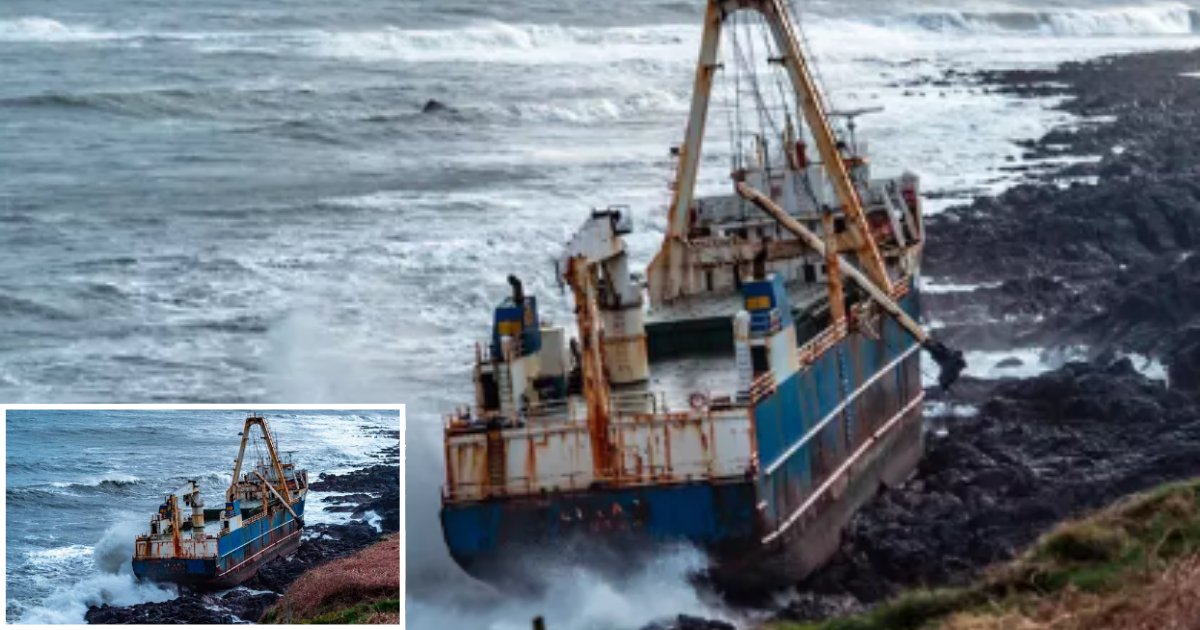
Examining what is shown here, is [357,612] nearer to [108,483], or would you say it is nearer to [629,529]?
[108,483]

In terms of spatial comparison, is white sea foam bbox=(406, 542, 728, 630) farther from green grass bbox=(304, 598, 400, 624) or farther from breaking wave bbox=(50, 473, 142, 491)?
breaking wave bbox=(50, 473, 142, 491)

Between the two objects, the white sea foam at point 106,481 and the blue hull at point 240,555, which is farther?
the blue hull at point 240,555

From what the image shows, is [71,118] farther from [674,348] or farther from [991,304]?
[674,348]

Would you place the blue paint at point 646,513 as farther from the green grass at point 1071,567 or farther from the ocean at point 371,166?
the green grass at point 1071,567

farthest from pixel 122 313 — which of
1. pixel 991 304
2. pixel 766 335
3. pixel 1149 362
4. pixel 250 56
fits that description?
pixel 250 56

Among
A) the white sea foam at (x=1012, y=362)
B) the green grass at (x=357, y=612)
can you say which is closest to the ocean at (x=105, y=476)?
the green grass at (x=357, y=612)

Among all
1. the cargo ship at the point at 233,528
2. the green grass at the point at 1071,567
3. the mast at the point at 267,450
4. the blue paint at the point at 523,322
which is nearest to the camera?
the green grass at the point at 1071,567
